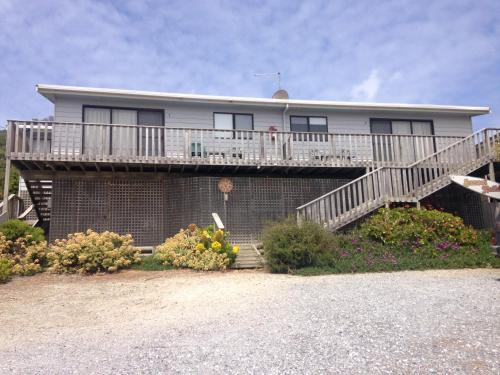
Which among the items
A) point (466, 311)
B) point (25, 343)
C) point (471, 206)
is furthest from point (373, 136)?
point (25, 343)

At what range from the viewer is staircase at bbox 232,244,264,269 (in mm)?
11242

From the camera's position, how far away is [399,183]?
43.0ft

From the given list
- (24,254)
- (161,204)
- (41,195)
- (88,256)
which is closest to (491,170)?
(161,204)

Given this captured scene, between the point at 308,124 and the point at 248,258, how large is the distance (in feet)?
25.0

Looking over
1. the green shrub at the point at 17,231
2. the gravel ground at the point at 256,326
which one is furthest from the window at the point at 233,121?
the gravel ground at the point at 256,326

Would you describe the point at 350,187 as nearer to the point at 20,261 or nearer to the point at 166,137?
the point at 166,137

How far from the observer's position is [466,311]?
616 centimetres

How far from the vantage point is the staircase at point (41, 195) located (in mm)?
14197

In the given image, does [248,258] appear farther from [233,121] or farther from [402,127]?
[402,127]

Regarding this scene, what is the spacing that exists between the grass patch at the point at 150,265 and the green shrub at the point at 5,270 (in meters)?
2.91

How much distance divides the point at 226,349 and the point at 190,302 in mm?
2734

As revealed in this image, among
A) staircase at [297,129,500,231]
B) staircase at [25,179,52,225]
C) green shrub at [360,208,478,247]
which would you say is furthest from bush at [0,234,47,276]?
green shrub at [360,208,478,247]

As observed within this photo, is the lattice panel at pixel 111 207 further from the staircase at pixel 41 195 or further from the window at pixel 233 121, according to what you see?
the window at pixel 233 121

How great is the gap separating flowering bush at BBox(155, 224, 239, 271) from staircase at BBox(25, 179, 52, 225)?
18.5 feet
